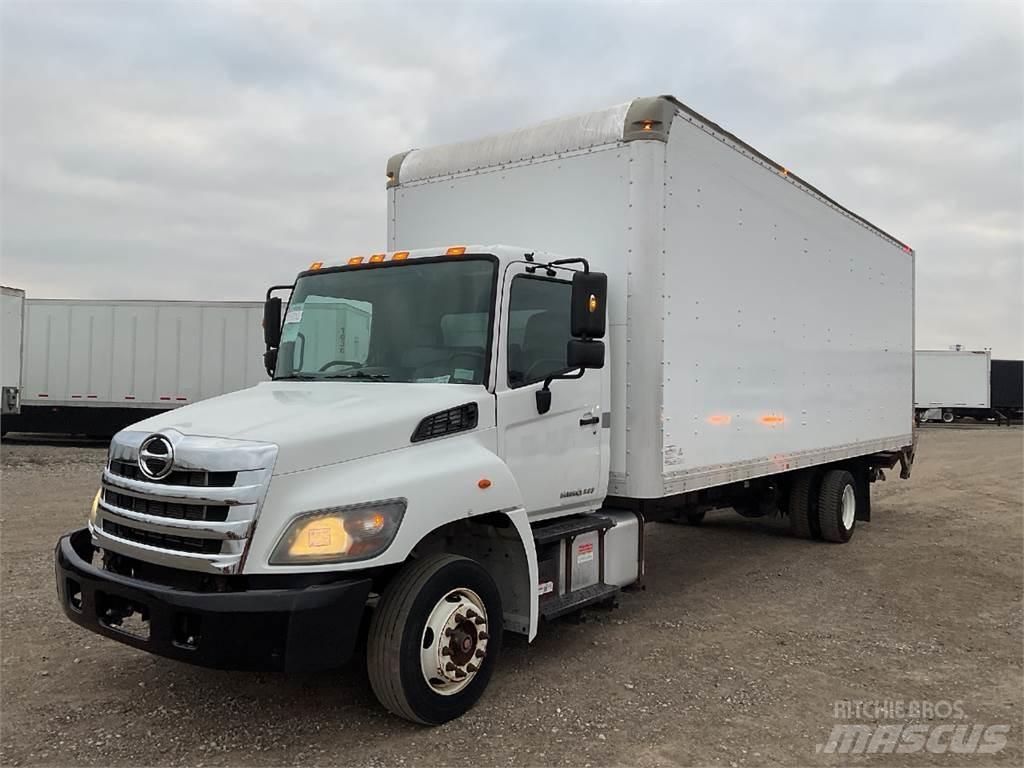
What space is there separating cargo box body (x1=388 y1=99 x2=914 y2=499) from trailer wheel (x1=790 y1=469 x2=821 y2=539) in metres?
1.09

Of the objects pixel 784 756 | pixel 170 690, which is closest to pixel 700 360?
pixel 784 756

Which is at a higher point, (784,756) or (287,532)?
(287,532)

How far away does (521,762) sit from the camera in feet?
12.8

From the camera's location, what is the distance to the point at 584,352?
455cm

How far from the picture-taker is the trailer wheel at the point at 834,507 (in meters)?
9.38

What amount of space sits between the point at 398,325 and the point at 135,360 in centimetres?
1657

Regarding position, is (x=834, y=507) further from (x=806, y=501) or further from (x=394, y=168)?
(x=394, y=168)

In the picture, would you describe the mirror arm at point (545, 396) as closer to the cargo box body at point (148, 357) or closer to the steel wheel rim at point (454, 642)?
the steel wheel rim at point (454, 642)

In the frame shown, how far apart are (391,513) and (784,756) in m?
2.31

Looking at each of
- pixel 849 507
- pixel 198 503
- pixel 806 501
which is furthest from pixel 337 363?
pixel 849 507

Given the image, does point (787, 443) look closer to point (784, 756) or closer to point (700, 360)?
point (700, 360)

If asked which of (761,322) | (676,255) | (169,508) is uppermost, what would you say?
(676,255)

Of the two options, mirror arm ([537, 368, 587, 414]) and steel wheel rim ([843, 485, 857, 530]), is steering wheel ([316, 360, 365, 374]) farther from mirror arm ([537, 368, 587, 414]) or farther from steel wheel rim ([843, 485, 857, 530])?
steel wheel rim ([843, 485, 857, 530])

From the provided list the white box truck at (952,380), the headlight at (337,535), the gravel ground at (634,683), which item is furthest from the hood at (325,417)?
the white box truck at (952,380)
